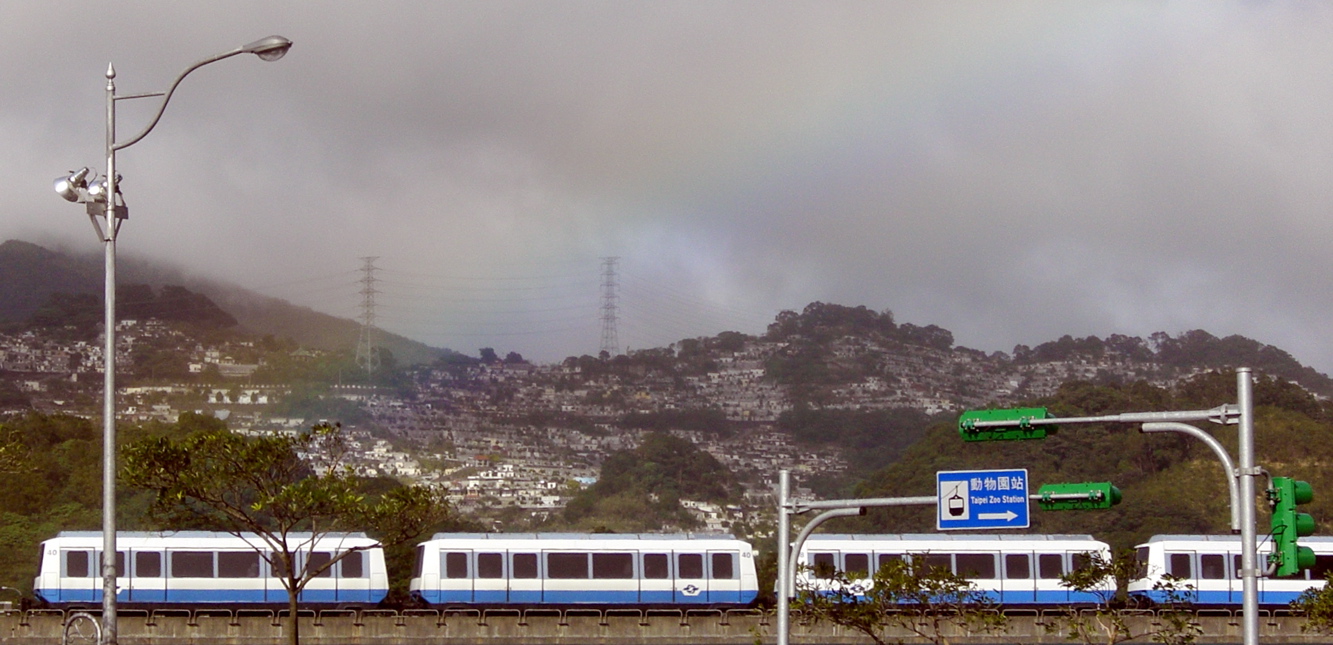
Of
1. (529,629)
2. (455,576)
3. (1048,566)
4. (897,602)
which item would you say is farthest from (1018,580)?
(455,576)

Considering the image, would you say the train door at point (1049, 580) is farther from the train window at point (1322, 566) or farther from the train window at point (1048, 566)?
the train window at point (1322, 566)

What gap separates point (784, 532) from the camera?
23.6 meters

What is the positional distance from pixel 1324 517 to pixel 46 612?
88.6 metres

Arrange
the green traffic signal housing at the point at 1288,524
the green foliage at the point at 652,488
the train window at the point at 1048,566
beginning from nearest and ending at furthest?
the green traffic signal housing at the point at 1288,524
the train window at the point at 1048,566
the green foliage at the point at 652,488

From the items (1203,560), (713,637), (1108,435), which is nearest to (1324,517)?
(1108,435)

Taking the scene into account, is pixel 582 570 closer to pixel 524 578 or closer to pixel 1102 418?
pixel 524 578

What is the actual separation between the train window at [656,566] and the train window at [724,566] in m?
1.68

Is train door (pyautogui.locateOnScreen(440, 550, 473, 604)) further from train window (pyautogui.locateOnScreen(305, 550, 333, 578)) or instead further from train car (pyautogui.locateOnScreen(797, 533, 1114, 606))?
train car (pyautogui.locateOnScreen(797, 533, 1114, 606))

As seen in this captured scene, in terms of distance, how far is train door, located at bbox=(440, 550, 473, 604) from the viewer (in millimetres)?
49562

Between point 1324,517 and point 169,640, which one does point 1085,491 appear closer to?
point 169,640

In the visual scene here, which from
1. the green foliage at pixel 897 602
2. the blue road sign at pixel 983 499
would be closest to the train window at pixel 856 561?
the green foliage at pixel 897 602

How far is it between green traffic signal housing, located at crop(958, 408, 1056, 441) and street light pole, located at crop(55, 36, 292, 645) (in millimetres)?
11034

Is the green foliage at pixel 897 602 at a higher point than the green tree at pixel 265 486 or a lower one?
lower

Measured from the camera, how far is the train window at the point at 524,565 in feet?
164
